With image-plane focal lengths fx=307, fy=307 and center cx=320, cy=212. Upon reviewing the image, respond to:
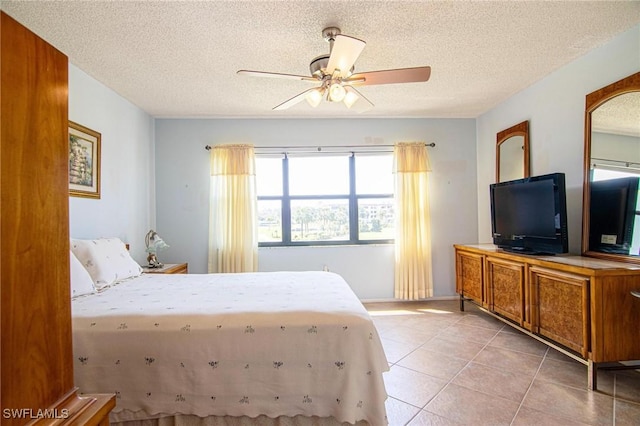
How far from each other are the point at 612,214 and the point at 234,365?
118 inches

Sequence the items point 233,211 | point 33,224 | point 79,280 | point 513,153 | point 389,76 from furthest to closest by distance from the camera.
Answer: point 233,211 < point 513,153 < point 389,76 < point 79,280 < point 33,224

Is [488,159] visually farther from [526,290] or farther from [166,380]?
[166,380]

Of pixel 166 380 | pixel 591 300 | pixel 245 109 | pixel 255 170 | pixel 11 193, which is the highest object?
pixel 245 109

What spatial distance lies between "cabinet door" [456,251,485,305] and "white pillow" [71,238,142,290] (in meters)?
3.57

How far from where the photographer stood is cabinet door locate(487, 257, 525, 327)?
9.32 feet

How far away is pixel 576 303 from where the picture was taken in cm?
224

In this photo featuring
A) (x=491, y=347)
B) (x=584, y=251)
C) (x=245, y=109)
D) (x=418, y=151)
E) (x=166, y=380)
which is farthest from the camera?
(x=418, y=151)

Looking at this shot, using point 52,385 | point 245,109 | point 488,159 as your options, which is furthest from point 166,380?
point 488,159

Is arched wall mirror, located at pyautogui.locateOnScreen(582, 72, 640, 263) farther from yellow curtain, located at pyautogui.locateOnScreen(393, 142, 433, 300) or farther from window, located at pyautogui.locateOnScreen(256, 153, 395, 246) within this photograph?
window, located at pyautogui.locateOnScreen(256, 153, 395, 246)

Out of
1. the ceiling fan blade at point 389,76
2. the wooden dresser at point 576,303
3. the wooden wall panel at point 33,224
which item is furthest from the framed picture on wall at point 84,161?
the wooden dresser at point 576,303

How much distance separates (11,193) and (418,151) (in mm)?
4287

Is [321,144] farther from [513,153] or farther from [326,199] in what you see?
[513,153]

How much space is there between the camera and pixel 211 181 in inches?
164

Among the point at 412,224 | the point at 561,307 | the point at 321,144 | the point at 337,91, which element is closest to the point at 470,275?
the point at 412,224
